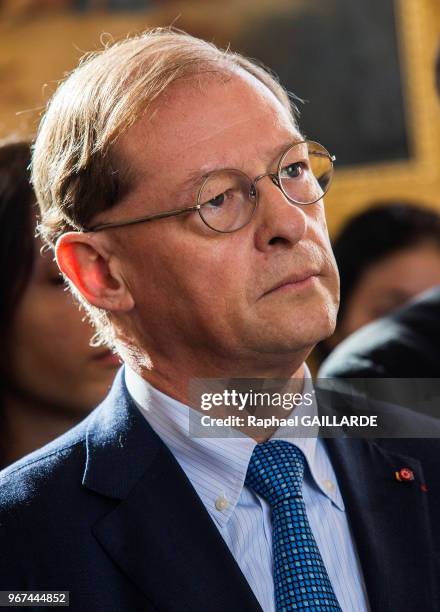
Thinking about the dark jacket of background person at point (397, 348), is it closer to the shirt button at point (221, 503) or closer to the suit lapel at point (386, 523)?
the suit lapel at point (386, 523)

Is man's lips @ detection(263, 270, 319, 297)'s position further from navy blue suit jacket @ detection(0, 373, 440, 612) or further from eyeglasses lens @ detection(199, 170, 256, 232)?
navy blue suit jacket @ detection(0, 373, 440, 612)

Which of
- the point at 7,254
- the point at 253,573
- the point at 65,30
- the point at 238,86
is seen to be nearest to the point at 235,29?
the point at 65,30

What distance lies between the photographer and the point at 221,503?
2150mm

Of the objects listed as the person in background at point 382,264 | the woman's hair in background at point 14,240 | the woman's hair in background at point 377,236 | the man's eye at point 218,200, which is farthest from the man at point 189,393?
the woman's hair in background at point 377,236

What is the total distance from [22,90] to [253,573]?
259 inches

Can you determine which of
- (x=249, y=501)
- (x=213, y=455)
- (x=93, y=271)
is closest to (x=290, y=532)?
(x=249, y=501)

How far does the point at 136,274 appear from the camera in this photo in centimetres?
229

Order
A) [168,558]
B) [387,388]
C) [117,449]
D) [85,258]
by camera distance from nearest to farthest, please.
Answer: [168,558]
[117,449]
[85,258]
[387,388]

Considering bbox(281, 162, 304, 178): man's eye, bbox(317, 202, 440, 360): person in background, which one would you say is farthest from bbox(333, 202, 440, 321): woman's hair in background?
bbox(281, 162, 304, 178): man's eye

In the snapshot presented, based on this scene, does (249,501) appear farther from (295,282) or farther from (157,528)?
(295,282)

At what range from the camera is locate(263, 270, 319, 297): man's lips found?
6.95 feet

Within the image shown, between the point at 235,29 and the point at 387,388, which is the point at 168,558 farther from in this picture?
the point at 235,29

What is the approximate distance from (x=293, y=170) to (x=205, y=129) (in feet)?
0.74

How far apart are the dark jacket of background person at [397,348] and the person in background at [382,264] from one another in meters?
1.15
